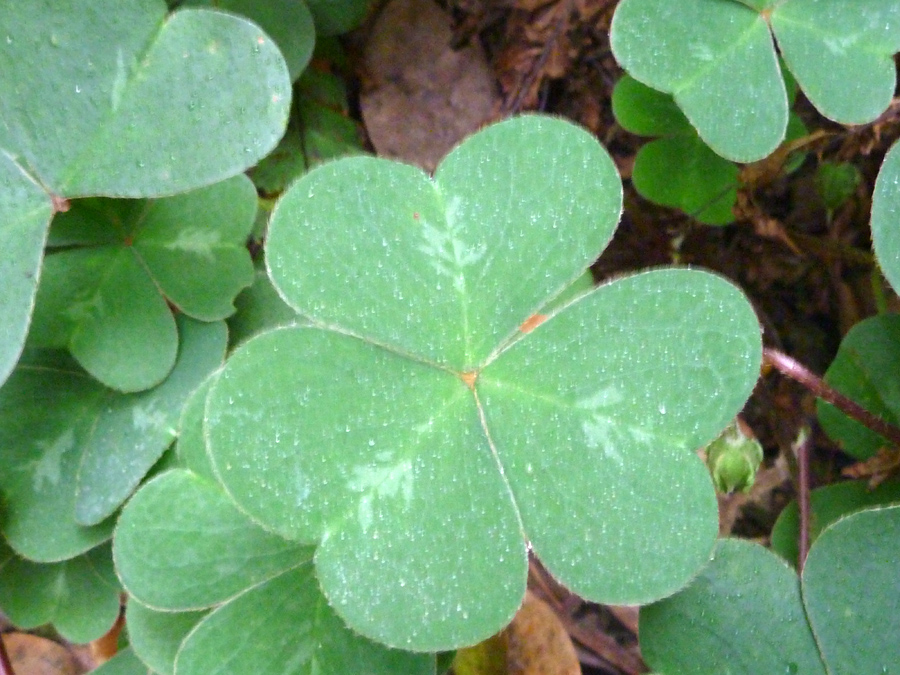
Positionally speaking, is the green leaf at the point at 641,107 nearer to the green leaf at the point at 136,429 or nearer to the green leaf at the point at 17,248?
the green leaf at the point at 136,429

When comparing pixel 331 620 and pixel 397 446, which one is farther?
pixel 331 620

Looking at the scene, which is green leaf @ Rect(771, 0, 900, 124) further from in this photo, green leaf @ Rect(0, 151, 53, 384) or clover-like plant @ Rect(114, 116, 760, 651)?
green leaf @ Rect(0, 151, 53, 384)

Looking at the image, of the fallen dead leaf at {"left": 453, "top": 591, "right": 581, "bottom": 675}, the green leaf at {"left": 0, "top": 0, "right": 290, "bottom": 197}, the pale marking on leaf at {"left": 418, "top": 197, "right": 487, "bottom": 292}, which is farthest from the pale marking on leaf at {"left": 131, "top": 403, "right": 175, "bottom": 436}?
the fallen dead leaf at {"left": 453, "top": 591, "right": 581, "bottom": 675}

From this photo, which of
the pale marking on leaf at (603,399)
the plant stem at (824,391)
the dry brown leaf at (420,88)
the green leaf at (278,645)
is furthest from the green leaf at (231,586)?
the dry brown leaf at (420,88)

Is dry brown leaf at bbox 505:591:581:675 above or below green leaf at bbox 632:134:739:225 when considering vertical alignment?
below

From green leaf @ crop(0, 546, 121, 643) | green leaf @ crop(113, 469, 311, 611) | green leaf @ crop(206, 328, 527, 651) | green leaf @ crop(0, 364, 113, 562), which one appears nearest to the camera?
green leaf @ crop(206, 328, 527, 651)

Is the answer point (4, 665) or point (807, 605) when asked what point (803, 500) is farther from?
point (4, 665)

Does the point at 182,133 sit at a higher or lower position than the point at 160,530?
higher

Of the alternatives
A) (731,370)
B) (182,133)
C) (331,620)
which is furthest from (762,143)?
(331,620)

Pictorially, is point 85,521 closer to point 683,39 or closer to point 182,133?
point 182,133
